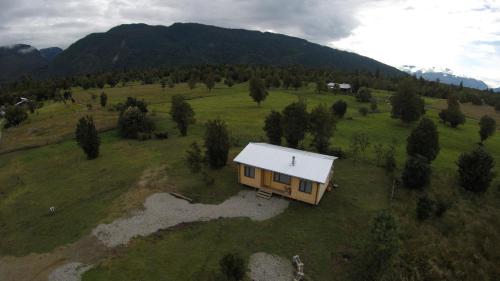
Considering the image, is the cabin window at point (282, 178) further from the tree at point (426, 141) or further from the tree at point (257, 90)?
the tree at point (257, 90)

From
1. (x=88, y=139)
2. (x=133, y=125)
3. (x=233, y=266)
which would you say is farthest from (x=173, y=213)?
(x=133, y=125)

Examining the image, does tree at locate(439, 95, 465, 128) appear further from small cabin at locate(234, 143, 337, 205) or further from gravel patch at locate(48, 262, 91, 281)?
gravel patch at locate(48, 262, 91, 281)

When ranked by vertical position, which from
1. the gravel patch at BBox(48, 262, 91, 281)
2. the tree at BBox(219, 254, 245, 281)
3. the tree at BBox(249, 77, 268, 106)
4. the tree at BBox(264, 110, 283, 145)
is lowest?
the gravel patch at BBox(48, 262, 91, 281)

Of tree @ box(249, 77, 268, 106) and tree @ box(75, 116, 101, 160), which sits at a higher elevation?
tree @ box(249, 77, 268, 106)

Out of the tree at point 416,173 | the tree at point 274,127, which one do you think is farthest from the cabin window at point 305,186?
the tree at point 274,127

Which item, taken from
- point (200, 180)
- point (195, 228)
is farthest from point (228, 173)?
point (195, 228)

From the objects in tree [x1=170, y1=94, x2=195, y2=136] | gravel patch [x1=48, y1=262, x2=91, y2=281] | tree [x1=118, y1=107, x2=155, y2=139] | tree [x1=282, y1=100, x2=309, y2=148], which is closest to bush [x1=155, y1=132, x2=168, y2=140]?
tree [x1=170, y1=94, x2=195, y2=136]

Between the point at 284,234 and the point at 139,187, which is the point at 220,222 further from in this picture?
the point at 139,187
